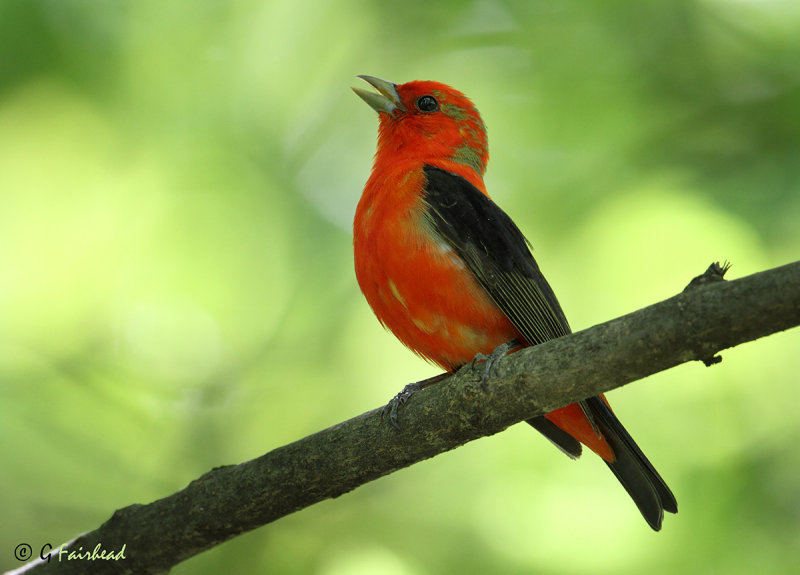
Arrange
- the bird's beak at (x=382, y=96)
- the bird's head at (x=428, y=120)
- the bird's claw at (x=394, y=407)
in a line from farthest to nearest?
the bird's beak at (x=382, y=96) < the bird's head at (x=428, y=120) < the bird's claw at (x=394, y=407)

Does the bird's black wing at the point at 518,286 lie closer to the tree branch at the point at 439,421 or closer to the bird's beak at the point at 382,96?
the tree branch at the point at 439,421

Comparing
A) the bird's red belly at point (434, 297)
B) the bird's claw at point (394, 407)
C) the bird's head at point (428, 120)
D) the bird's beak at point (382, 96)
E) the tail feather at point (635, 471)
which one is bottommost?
the tail feather at point (635, 471)

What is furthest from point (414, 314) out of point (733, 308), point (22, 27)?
point (22, 27)

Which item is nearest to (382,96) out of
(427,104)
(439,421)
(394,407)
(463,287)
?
(427,104)

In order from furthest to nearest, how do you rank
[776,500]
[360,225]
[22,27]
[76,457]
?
[22,27]
[76,457]
[360,225]
[776,500]

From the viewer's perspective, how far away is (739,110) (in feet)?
18.2

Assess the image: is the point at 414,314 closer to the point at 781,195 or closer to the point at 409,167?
the point at 409,167

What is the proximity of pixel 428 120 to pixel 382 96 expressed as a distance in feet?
1.29

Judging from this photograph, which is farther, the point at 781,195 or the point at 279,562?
the point at 781,195

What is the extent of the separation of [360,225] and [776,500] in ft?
9.23

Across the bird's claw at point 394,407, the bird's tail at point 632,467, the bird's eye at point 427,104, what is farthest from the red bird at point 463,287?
the bird's eye at point 427,104

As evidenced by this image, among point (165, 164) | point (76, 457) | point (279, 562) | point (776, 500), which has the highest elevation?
point (165, 164)

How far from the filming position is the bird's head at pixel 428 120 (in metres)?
5.53

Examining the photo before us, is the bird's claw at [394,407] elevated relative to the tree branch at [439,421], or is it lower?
elevated
